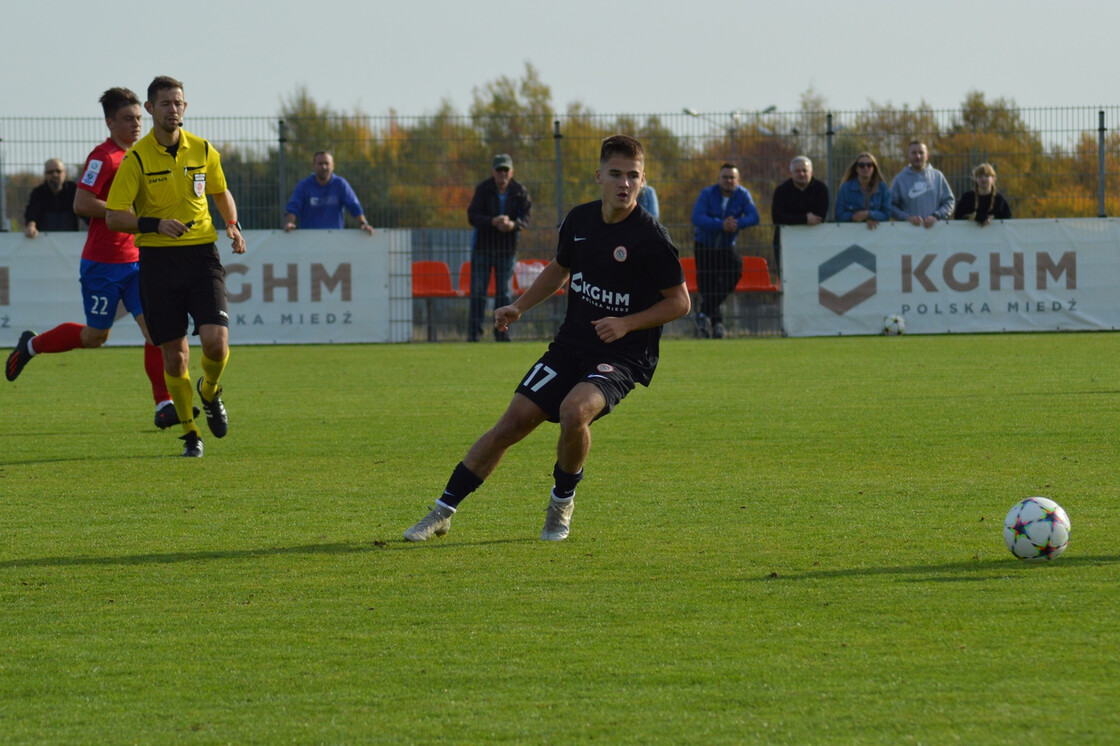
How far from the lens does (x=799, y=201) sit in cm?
1948

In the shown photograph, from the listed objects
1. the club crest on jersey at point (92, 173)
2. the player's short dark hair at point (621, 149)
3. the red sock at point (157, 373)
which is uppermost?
the club crest on jersey at point (92, 173)

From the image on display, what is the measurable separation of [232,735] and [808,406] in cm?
790

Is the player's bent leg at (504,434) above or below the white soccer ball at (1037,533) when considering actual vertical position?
above

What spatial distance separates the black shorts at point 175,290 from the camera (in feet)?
29.0

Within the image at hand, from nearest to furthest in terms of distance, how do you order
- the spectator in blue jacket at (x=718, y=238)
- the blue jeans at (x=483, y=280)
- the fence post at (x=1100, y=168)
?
the spectator in blue jacket at (x=718, y=238)
the blue jeans at (x=483, y=280)
the fence post at (x=1100, y=168)

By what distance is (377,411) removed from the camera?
11227 millimetres

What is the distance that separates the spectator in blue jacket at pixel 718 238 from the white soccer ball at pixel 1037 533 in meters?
14.2

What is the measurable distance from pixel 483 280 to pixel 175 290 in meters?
11.0

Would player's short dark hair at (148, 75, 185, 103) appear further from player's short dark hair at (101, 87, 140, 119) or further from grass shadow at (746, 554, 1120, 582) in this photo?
grass shadow at (746, 554, 1120, 582)

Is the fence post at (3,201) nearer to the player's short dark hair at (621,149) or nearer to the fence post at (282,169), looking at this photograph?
the fence post at (282,169)

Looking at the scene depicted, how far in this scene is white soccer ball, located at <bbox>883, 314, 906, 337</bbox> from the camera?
1914 centimetres

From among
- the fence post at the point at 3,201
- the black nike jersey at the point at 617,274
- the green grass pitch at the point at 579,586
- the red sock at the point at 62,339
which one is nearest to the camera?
the green grass pitch at the point at 579,586

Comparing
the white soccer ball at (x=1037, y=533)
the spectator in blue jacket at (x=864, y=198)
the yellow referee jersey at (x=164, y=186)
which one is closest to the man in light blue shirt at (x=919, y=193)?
the spectator in blue jacket at (x=864, y=198)

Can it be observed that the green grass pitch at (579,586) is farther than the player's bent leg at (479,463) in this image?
No
